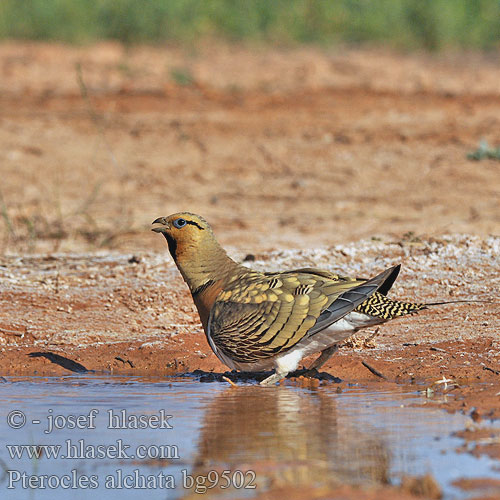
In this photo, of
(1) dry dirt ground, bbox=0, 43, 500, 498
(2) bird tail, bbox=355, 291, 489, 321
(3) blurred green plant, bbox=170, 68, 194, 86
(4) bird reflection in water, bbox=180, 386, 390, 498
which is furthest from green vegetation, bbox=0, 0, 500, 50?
(4) bird reflection in water, bbox=180, 386, 390, 498

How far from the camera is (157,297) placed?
700cm

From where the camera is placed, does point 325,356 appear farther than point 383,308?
Yes

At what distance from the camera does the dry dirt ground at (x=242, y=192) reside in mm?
6309

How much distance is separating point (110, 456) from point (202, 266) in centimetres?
185

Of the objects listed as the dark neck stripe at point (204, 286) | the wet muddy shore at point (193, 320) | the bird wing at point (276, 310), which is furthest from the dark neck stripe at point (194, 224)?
the wet muddy shore at point (193, 320)

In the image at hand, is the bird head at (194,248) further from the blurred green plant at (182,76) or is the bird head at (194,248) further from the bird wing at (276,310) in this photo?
the blurred green plant at (182,76)

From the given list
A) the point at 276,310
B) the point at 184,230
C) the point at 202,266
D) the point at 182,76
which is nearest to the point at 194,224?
the point at 184,230

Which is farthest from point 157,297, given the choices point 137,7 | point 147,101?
point 137,7

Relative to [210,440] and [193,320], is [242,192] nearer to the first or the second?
[193,320]

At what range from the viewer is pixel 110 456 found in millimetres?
4184

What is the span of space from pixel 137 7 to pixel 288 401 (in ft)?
43.2

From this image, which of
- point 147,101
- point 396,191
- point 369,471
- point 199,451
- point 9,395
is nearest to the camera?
point 369,471

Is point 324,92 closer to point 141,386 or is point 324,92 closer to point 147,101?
point 147,101
